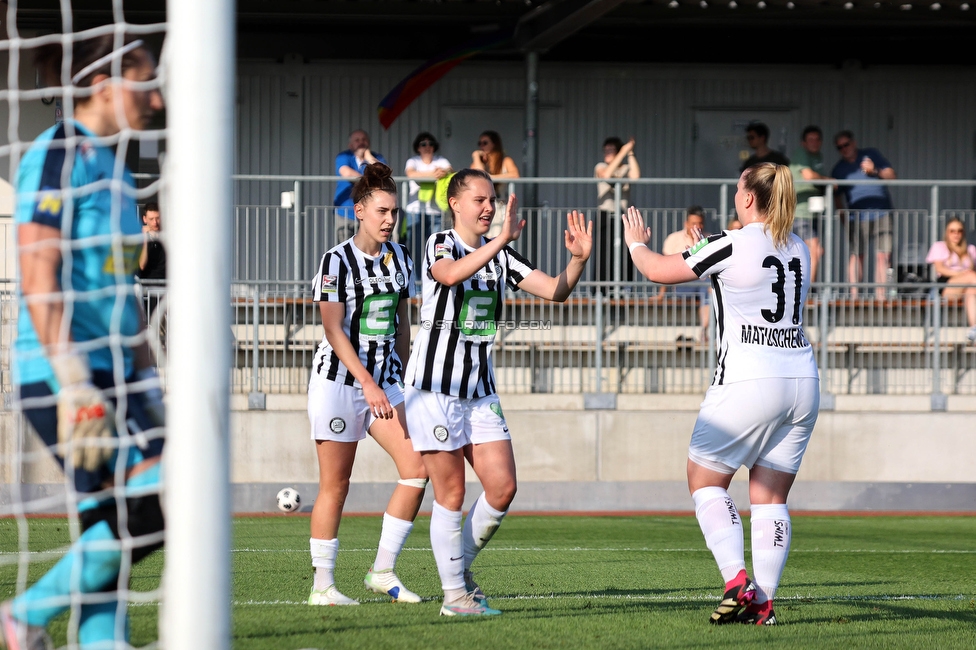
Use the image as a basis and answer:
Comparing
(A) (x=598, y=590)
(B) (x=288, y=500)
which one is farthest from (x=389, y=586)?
(B) (x=288, y=500)

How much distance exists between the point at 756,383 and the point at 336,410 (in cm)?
208

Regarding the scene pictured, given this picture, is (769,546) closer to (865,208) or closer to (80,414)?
(80,414)

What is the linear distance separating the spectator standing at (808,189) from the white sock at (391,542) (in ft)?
28.8

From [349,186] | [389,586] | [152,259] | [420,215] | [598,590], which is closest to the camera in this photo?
[389,586]

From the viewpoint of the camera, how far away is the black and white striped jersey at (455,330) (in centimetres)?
550

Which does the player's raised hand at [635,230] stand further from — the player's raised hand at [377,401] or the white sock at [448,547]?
the white sock at [448,547]

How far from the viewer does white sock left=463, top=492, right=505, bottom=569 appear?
18.2 feet

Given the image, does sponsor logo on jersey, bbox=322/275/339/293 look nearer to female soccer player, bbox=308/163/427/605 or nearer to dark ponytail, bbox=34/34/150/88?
female soccer player, bbox=308/163/427/605

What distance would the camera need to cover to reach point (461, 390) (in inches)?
216

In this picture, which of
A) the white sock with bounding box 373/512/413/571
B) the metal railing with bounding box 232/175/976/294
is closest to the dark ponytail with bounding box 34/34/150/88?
the white sock with bounding box 373/512/413/571

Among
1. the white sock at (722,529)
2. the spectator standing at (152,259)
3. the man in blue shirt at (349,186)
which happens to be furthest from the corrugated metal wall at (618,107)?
the white sock at (722,529)

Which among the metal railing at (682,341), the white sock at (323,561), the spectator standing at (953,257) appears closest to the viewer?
the white sock at (323,561)

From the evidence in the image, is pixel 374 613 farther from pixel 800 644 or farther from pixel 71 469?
pixel 71 469

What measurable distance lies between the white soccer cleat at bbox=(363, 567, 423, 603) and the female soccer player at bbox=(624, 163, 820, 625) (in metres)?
1.56
